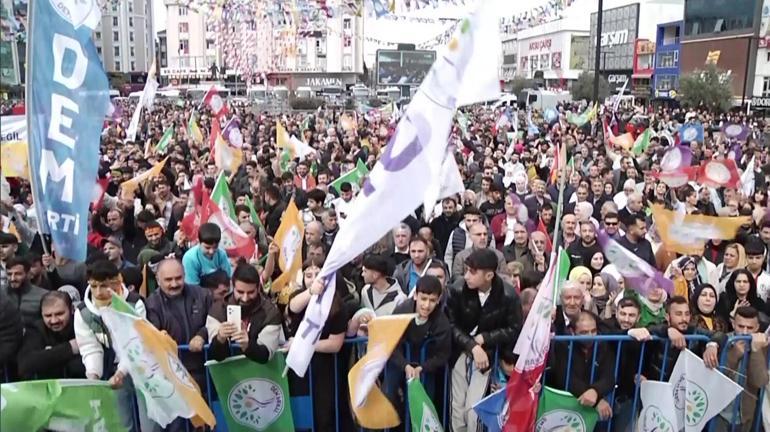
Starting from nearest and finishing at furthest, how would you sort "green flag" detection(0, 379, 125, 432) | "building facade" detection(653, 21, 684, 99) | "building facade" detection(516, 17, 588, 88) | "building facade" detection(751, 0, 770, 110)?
"green flag" detection(0, 379, 125, 432) → "building facade" detection(751, 0, 770, 110) → "building facade" detection(653, 21, 684, 99) → "building facade" detection(516, 17, 588, 88)

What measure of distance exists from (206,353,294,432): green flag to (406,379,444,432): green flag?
74 centimetres

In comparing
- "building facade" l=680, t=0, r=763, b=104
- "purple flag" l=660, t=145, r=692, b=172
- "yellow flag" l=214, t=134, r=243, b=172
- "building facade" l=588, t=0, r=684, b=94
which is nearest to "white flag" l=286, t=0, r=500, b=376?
"purple flag" l=660, t=145, r=692, b=172

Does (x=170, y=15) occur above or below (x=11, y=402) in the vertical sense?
above

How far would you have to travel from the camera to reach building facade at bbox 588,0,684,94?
77.6 m

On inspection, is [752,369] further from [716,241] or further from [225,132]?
[225,132]

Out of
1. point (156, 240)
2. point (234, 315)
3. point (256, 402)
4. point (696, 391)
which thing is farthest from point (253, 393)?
point (156, 240)

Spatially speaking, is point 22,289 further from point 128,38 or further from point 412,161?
point 128,38

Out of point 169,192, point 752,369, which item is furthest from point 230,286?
point 169,192

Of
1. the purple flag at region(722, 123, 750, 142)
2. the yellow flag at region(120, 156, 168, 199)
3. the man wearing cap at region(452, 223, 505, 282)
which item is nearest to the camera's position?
the man wearing cap at region(452, 223, 505, 282)

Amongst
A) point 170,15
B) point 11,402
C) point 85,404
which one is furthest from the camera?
point 170,15

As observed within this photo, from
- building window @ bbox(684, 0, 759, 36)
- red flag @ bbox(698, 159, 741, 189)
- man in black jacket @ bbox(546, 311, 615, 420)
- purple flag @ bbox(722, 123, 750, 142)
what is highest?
building window @ bbox(684, 0, 759, 36)

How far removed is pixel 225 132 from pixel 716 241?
8.79 m

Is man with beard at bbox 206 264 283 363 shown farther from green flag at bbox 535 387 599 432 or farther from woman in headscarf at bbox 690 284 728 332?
woman in headscarf at bbox 690 284 728 332

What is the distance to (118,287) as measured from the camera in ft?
14.2
